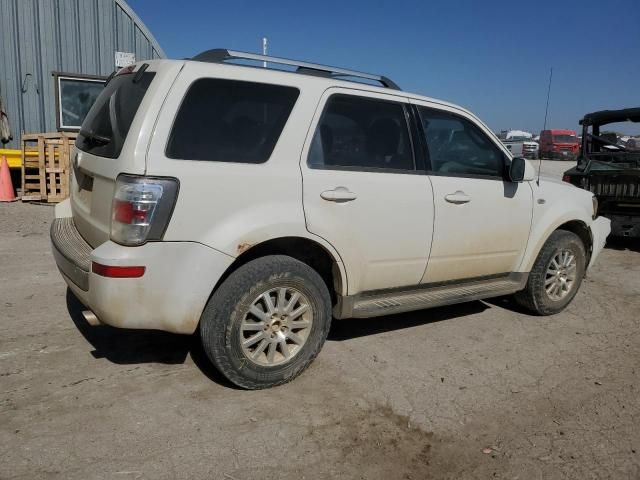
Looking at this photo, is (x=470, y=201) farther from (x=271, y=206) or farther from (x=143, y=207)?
(x=143, y=207)

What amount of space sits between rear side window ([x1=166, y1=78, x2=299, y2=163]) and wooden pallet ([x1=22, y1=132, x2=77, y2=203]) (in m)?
8.14

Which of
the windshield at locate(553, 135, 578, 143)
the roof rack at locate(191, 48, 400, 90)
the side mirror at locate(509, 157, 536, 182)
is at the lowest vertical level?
the side mirror at locate(509, 157, 536, 182)

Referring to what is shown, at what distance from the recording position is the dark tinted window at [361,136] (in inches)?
139

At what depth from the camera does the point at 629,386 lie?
3.66 metres

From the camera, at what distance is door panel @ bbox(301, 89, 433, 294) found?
345 cm

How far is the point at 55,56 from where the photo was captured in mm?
11383

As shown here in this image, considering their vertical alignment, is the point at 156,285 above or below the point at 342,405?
above

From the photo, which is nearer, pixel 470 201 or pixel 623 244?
pixel 470 201

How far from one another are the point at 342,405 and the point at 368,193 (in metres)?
1.35

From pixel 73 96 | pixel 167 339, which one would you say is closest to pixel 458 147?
pixel 167 339

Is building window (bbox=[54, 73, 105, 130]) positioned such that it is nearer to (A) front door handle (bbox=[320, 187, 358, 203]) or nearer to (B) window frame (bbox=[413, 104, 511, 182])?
(B) window frame (bbox=[413, 104, 511, 182])

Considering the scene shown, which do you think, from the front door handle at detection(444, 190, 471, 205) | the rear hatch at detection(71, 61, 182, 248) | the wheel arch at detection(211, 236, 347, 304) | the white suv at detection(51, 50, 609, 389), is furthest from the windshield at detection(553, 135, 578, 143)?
the rear hatch at detection(71, 61, 182, 248)

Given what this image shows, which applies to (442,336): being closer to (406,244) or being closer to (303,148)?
(406,244)

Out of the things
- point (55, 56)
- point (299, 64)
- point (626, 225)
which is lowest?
point (626, 225)
